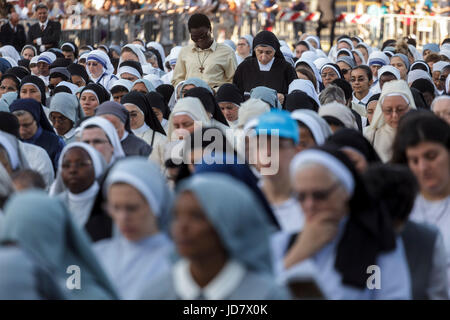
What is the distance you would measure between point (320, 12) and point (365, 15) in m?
1.09

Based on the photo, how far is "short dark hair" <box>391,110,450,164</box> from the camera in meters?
5.72

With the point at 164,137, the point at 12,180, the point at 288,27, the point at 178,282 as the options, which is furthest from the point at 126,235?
the point at 288,27

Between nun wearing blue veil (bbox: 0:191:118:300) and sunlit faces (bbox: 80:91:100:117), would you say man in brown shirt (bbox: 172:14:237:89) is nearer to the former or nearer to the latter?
sunlit faces (bbox: 80:91:100:117)

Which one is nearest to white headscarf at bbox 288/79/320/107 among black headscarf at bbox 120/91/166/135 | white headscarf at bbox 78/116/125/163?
black headscarf at bbox 120/91/166/135

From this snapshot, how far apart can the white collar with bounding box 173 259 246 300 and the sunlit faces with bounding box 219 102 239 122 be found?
276 inches

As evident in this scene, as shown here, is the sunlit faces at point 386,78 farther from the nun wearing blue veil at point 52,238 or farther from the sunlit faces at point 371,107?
the nun wearing blue veil at point 52,238

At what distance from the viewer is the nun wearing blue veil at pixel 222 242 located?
153 inches

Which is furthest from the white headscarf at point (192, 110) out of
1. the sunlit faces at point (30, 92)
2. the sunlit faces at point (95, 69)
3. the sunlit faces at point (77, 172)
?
the sunlit faces at point (95, 69)

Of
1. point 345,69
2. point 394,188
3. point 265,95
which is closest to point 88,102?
point 265,95

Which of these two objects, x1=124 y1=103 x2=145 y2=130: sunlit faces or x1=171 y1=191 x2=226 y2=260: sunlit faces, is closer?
x1=171 y1=191 x2=226 y2=260: sunlit faces

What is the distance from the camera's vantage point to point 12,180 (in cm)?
638

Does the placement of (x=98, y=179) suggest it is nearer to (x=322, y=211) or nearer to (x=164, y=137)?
(x=322, y=211)

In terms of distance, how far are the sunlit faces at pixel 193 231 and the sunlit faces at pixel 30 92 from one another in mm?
9155

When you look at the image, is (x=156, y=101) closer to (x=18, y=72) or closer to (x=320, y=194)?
(x=18, y=72)
